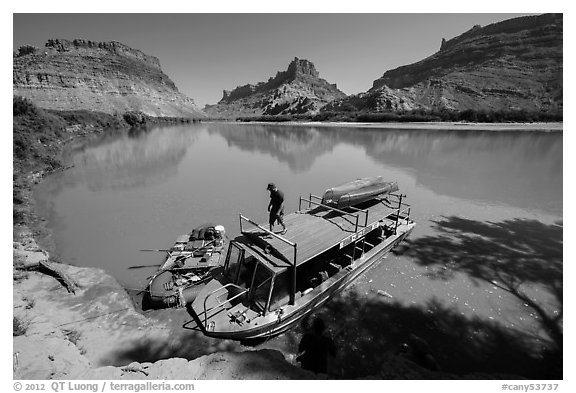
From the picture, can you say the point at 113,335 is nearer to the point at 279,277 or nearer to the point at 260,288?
the point at 260,288

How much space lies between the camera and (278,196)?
8.07 metres

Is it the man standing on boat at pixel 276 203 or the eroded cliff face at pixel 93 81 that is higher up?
the eroded cliff face at pixel 93 81

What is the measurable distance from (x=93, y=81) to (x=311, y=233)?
17243cm

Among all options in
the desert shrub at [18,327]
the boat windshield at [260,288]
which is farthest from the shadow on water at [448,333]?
the desert shrub at [18,327]

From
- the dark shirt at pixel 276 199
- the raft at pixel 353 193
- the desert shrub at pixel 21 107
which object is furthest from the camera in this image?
the desert shrub at pixel 21 107

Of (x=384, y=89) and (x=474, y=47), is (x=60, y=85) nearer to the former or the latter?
(x=384, y=89)

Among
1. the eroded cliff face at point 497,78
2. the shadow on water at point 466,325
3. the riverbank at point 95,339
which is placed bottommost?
the shadow on water at point 466,325

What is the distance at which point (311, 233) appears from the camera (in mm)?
8578

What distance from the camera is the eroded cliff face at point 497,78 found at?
357 ft

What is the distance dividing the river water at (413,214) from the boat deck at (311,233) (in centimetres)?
262

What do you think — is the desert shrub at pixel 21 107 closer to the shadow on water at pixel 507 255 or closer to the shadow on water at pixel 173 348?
the shadow on water at pixel 173 348

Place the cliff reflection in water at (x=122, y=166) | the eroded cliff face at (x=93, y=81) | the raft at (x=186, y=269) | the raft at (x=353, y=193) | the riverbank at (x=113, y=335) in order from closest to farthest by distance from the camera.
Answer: the riverbank at (x=113, y=335), the raft at (x=186, y=269), the raft at (x=353, y=193), the cliff reflection in water at (x=122, y=166), the eroded cliff face at (x=93, y=81)

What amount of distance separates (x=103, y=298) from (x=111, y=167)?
26696 mm

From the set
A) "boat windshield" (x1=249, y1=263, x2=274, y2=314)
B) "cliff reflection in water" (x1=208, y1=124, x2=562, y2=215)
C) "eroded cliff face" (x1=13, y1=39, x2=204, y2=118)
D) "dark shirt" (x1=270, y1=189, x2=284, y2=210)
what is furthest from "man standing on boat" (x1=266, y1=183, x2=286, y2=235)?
"eroded cliff face" (x1=13, y1=39, x2=204, y2=118)
